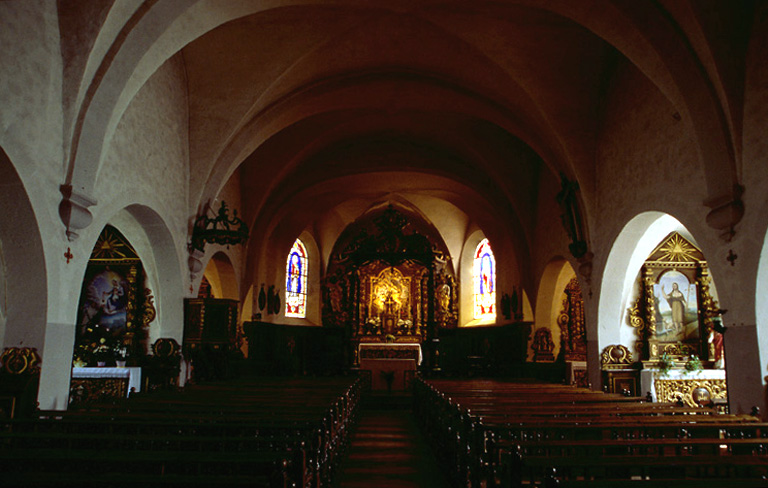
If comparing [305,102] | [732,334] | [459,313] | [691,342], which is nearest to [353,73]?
[305,102]

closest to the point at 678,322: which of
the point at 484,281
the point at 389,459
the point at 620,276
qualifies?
the point at 620,276

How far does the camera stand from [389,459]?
7.83 metres

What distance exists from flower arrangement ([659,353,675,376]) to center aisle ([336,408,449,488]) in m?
4.95

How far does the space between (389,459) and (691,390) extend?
6884 millimetres

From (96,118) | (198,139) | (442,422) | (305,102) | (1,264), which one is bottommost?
(442,422)

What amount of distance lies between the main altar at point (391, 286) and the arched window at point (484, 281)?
0.85 meters

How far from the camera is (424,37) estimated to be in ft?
34.6

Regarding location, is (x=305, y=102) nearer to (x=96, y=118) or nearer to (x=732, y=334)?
(x=96, y=118)

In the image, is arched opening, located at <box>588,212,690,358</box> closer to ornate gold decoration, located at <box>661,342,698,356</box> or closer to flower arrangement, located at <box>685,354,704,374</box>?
ornate gold decoration, located at <box>661,342,698,356</box>

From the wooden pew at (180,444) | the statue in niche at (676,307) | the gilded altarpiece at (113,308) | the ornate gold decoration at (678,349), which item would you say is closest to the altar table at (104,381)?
the gilded altarpiece at (113,308)

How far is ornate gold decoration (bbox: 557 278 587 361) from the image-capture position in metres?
14.3

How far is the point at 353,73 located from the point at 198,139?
3315 mm

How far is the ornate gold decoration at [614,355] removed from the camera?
10.8 m

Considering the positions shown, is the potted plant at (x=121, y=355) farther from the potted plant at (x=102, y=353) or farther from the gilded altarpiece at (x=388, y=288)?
the gilded altarpiece at (x=388, y=288)
